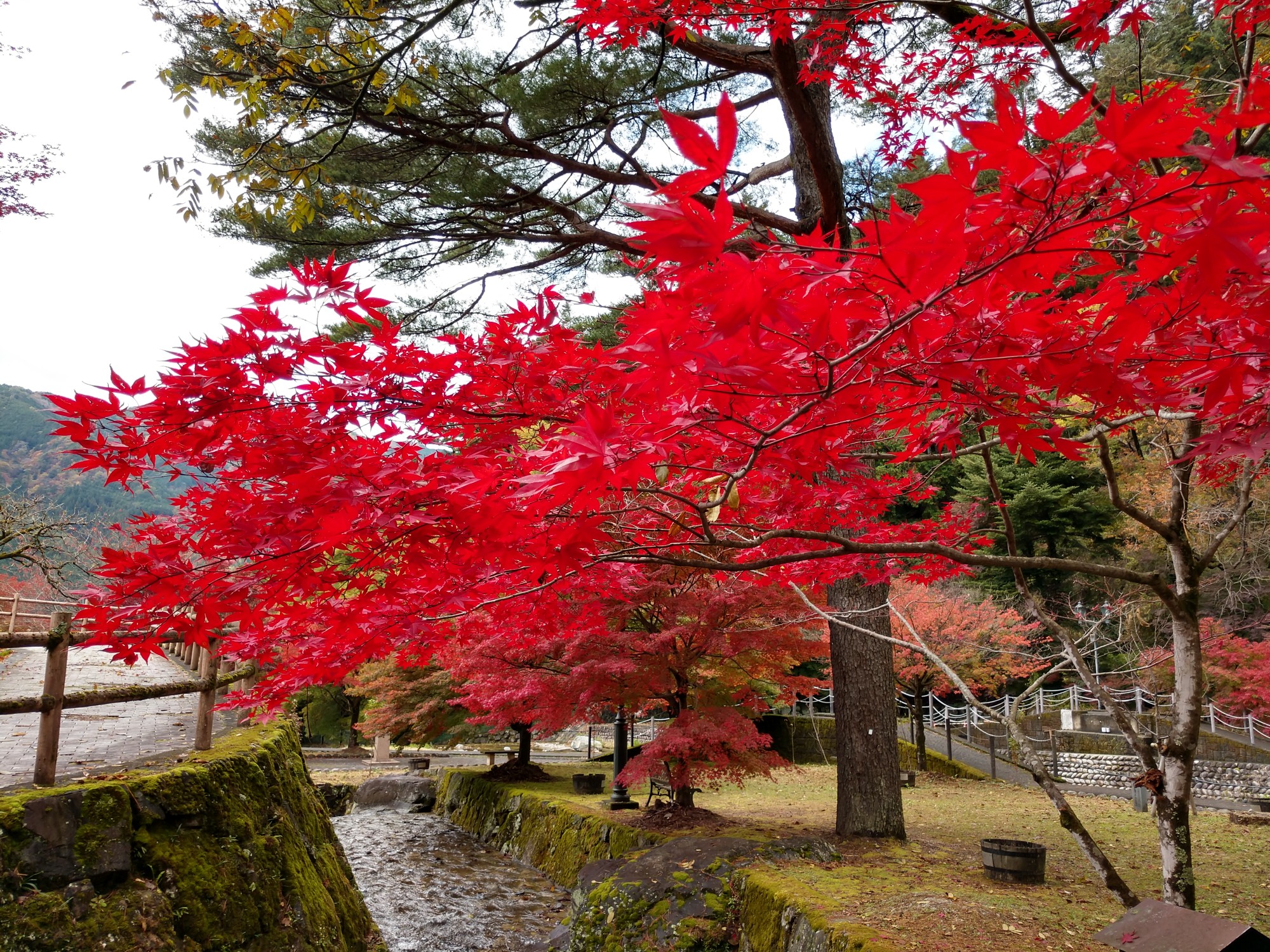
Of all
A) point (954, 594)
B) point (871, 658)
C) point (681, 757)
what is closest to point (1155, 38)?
point (954, 594)

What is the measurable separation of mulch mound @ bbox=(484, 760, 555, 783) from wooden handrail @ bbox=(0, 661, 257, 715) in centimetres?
763

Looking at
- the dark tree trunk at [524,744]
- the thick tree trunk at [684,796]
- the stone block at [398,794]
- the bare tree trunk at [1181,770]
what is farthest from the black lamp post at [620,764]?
the bare tree trunk at [1181,770]

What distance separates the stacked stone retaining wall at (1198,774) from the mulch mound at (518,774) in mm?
9100

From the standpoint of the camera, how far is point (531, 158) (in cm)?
688

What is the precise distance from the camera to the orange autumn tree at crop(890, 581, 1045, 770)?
1388cm

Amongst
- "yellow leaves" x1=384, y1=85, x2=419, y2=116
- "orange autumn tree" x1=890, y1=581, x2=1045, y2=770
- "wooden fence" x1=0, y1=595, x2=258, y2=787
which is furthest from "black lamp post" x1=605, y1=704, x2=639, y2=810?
"yellow leaves" x1=384, y1=85, x2=419, y2=116

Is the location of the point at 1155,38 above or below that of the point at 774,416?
above

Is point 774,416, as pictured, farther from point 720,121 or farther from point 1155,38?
point 1155,38

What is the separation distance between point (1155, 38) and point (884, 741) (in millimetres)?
12957

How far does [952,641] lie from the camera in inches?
540

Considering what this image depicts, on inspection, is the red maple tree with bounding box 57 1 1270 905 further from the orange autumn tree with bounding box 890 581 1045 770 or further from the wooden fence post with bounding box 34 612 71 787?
the orange autumn tree with bounding box 890 581 1045 770

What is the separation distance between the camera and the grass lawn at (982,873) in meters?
3.88

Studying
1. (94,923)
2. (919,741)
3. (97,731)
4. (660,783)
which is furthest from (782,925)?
(919,741)

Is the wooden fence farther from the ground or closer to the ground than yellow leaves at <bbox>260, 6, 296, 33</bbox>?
closer to the ground
